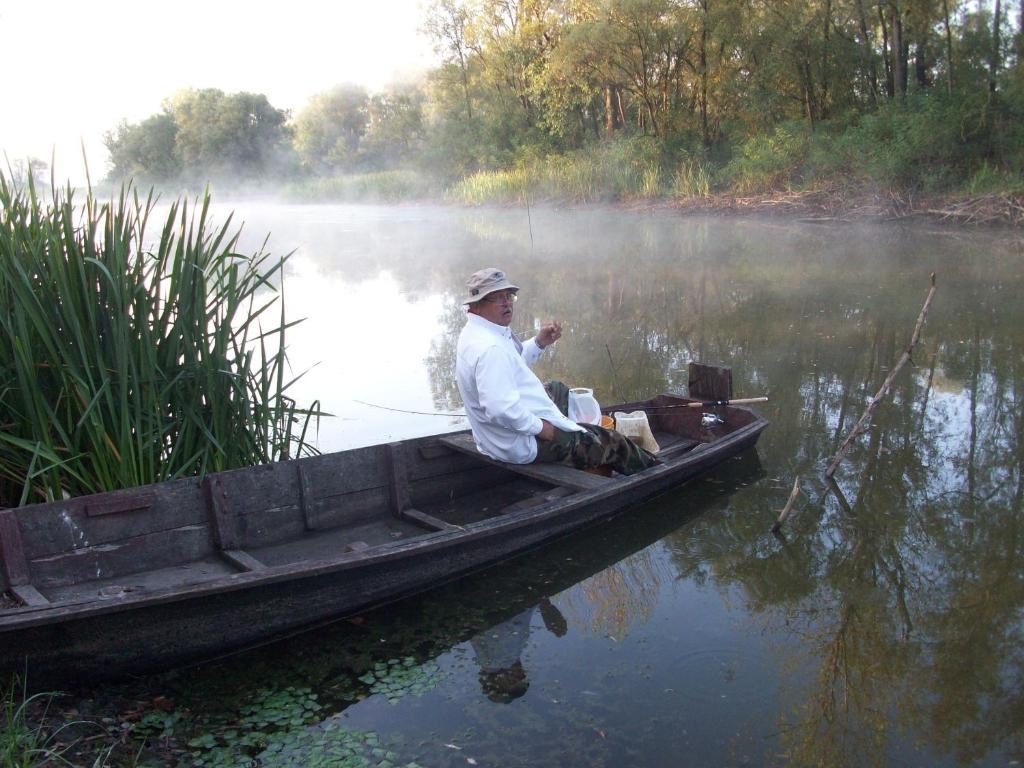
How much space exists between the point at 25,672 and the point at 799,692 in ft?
9.88

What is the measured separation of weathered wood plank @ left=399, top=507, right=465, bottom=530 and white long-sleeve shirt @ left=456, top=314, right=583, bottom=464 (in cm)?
Answer: 54

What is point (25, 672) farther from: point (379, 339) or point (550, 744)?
point (379, 339)

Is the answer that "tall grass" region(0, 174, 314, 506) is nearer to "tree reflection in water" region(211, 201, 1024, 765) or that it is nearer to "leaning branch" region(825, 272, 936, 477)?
"tree reflection in water" region(211, 201, 1024, 765)

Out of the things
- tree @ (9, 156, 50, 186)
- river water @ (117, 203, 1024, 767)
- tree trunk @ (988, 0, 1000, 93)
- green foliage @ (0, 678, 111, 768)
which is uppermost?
tree trunk @ (988, 0, 1000, 93)

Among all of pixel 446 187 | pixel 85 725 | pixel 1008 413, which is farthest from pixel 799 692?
pixel 446 187

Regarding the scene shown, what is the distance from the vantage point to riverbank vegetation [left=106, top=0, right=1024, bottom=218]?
724 inches

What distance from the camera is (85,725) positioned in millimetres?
3342

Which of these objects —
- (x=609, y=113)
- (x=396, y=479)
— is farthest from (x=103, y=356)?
(x=609, y=113)

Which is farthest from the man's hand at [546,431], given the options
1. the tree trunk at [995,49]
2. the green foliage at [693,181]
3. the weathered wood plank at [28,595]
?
the green foliage at [693,181]

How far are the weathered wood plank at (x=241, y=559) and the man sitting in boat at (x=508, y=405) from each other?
143 centimetres

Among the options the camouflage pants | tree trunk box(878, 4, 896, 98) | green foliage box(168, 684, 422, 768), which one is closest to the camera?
green foliage box(168, 684, 422, 768)

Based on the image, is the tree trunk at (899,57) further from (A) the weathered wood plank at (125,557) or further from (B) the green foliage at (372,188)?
(B) the green foliage at (372,188)

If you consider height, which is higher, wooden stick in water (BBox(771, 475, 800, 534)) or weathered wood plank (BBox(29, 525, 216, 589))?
weathered wood plank (BBox(29, 525, 216, 589))

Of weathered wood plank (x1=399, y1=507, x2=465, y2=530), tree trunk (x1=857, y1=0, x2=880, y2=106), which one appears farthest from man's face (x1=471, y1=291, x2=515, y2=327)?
tree trunk (x1=857, y1=0, x2=880, y2=106)
